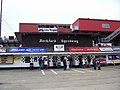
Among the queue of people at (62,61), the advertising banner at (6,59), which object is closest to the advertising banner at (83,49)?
the queue of people at (62,61)

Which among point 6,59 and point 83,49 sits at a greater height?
point 83,49

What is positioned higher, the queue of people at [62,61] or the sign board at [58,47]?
the sign board at [58,47]

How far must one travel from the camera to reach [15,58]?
3078 centimetres

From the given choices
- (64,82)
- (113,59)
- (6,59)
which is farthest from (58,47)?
(64,82)

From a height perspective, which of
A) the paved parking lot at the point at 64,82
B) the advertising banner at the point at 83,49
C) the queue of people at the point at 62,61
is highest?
the advertising banner at the point at 83,49

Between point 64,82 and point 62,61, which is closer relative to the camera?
point 64,82

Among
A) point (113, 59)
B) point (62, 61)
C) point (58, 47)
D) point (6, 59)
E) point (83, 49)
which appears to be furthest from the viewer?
point (113, 59)

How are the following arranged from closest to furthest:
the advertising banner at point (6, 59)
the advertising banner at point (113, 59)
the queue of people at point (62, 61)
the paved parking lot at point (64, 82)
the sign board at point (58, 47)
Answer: the paved parking lot at point (64, 82), the queue of people at point (62, 61), the advertising banner at point (6, 59), the sign board at point (58, 47), the advertising banner at point (113, 59)

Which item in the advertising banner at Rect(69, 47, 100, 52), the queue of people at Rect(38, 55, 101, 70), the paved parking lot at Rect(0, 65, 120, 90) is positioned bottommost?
the paved parking lot at Rect(0, 65, 120, 90)

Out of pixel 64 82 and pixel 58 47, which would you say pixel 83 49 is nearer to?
pixel 58 47

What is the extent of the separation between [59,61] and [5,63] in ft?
24.0

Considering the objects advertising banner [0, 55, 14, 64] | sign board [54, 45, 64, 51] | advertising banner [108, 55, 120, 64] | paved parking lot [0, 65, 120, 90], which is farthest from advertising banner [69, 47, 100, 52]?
paved parking lot [0, 65, 120, 90]

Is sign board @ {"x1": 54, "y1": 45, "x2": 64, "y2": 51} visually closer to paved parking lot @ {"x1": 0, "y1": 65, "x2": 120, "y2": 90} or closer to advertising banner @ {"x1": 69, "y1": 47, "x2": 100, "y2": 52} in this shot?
advertising banner @ {"x1": 69, "y1": 47, "x2": 100, "y2": 52}

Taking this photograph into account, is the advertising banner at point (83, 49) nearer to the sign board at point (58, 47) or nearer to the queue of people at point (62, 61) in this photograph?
the queue of people at point (62, 61)
